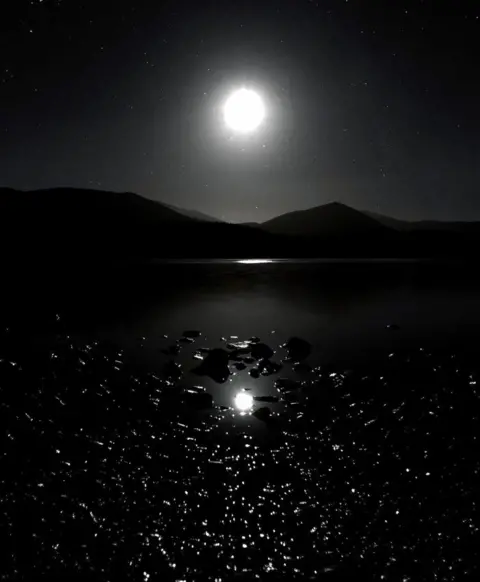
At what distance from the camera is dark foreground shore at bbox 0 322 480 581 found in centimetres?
767

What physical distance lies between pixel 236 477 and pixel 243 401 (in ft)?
15.6

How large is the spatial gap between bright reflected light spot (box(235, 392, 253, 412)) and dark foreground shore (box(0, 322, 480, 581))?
0.09 meters

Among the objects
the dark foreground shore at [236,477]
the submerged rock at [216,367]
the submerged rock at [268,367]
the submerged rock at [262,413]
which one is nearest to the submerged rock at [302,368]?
the submerged rock at [268,367]

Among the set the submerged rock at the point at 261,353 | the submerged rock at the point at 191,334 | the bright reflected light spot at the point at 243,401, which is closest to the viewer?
the bright reflected light spot at the point at 243,401

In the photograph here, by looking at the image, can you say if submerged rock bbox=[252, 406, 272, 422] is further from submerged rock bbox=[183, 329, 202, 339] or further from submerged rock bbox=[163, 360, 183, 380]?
submerged rock bbox=[183, 329, 202, 339]

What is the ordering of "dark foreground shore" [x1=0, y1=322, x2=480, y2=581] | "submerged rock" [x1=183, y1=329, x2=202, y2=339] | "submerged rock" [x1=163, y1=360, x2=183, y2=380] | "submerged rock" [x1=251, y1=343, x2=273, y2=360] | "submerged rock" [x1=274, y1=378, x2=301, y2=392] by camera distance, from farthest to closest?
"submerged rock" [x1=183, y1=329, x2=202, y2=339]
"submerged rock" [x1=251, y1=343, x2=273, y2=360]
"submerged rock" [x1=163, y1=360, x2=183, y2=380]
"submerged rock" [x1=274, y1=378, x2=301, y2=392]
"dark foreground shore" [x1=0, y1=322, x2=480, y2=581]

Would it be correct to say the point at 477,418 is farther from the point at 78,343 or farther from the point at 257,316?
the point at 257,316

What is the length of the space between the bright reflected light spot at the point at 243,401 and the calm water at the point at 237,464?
4.0 inches

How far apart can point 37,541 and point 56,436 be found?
434 centimetres

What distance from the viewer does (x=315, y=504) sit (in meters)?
9.22

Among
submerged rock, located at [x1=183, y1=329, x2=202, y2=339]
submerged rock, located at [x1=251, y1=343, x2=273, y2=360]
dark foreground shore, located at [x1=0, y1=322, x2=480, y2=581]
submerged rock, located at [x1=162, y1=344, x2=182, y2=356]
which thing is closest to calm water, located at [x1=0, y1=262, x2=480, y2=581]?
dark foreground shore, located at [x1=0, y1=322, x2=480, y2=581]

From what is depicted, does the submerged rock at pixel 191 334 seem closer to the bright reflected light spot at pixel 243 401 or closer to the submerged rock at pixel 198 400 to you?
the submerged rock at pixel 198 400

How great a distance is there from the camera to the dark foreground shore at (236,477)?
7668 mm

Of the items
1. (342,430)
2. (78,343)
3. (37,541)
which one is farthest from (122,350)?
(37,541)
